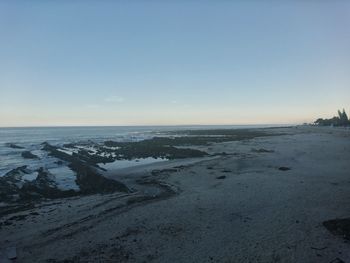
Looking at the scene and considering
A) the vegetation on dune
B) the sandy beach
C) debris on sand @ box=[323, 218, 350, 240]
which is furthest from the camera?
the vegetation on dune

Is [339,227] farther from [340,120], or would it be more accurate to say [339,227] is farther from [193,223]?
[340,120]

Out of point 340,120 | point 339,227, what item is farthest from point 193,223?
point 340,120

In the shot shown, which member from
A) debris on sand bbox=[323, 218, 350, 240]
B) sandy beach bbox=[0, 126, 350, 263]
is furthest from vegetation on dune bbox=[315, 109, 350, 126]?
debris on sand bbox=[323, 218, 350, 240]

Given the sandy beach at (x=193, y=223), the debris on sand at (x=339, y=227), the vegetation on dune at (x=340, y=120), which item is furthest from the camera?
the vegetation on dune at (x=340, y=120)

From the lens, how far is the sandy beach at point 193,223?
8.88 metres

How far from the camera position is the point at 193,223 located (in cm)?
1123

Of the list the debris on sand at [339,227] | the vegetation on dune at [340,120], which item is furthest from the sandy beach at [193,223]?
the vegetation on dune at [340,120]

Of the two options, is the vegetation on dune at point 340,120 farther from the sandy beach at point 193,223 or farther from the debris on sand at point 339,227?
the debris on sand at point 339,227

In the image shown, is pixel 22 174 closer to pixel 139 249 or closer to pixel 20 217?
pixel 20 217

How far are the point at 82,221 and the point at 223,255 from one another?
5.90m

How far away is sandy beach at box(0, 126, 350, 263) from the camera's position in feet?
29.1

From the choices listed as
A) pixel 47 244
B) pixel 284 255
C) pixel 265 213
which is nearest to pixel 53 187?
pixel 47 244

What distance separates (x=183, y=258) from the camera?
28.3ft

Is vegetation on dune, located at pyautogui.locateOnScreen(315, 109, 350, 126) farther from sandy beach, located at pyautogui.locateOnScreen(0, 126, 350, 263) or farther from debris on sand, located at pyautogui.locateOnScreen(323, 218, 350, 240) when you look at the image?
debris on sand, located at pyautogui.locateOnScreen(323, 218, 350, 240)
